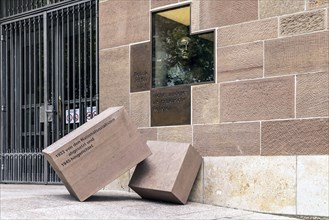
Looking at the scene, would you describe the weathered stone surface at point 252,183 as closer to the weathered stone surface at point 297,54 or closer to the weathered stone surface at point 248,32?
the weathered stone surface at point 297,54

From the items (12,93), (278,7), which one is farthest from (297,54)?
(12,93)

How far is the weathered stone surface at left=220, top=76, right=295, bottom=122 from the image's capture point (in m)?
5.68

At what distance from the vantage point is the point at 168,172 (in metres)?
5.78

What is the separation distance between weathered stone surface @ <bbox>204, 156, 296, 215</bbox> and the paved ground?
0.14 m

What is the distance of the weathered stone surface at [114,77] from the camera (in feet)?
23.8

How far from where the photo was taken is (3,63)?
369 inches

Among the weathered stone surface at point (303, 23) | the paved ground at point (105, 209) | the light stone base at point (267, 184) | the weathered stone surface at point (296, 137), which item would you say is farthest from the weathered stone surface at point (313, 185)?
the weathered stone surface at point (303, 23)

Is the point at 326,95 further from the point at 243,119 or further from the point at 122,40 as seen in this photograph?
the point at 122,40

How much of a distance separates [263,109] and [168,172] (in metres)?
1.41

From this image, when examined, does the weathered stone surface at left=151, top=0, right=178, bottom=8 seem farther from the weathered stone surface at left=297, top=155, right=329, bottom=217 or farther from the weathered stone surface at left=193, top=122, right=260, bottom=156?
the weathered stone surface at left=297, top=155, right=329, bottom=217

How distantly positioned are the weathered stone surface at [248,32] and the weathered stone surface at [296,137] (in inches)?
43.2

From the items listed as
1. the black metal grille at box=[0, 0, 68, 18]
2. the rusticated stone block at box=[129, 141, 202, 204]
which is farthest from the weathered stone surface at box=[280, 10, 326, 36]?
the black metal grille at box=[0, 0, 68, 18]

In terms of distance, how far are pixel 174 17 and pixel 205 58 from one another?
82cm

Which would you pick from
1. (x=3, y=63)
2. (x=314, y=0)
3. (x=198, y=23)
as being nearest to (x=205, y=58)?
(x=198, y=23)
